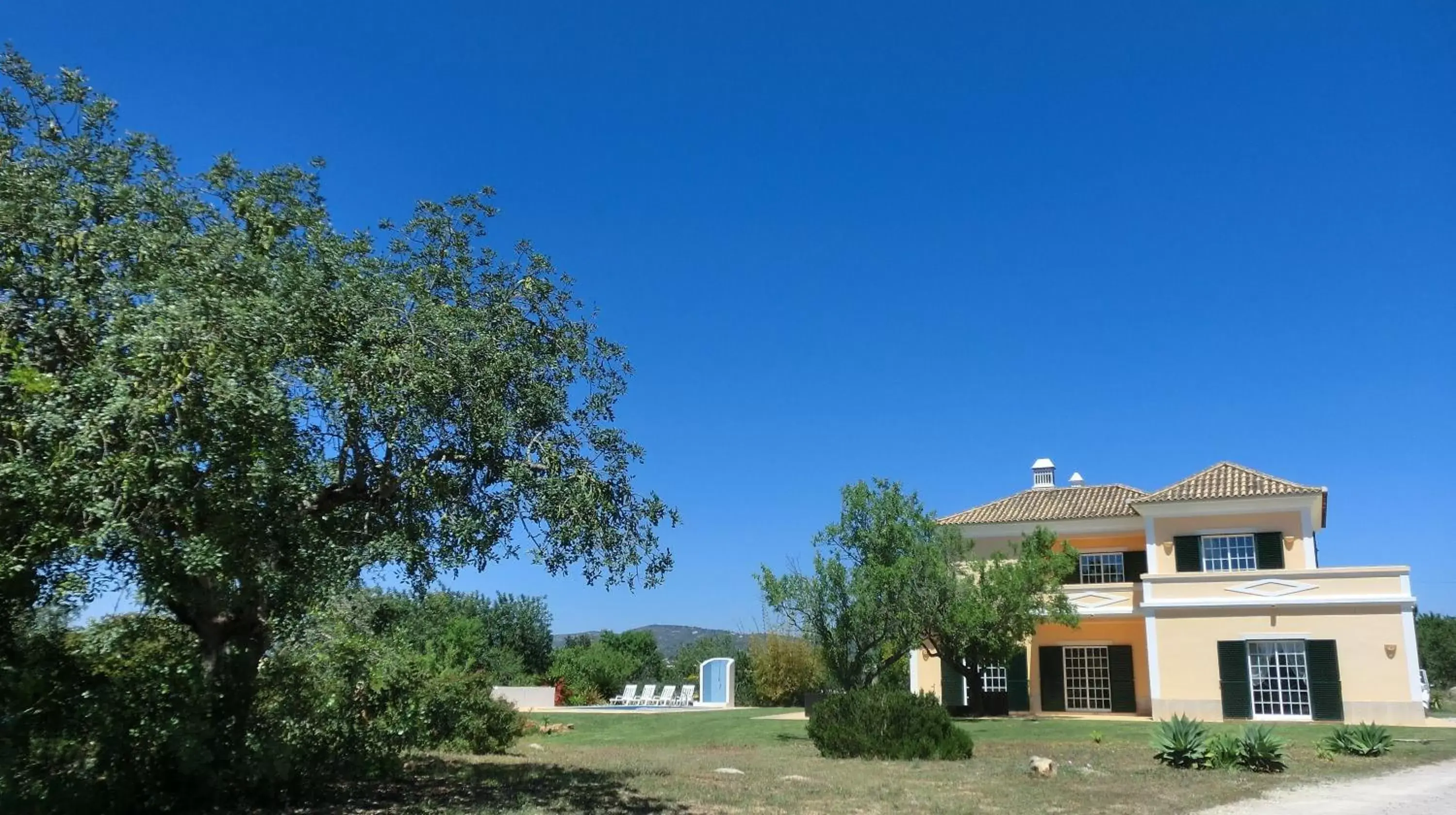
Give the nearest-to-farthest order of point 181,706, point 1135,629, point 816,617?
point 181,706 → point 816,617 → point 1135,629

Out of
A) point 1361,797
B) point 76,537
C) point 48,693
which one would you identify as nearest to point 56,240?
point 76,537

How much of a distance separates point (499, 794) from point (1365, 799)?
10.9m

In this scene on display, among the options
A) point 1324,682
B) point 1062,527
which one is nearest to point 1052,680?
point 1062,527

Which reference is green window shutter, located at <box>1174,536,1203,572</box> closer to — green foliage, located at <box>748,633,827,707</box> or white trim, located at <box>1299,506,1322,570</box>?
white trim, located at <box>1299,506,1322,570</box>

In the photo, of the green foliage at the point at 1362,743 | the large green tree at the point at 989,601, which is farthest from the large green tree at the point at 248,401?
the large green tree at the point at 989,601

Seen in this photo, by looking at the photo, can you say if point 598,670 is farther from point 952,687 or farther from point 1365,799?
point 1365,799

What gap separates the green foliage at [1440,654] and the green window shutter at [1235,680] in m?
46.7

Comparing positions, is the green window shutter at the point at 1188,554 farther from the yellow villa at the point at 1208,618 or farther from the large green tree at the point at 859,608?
the large green tree at the point at 859,608

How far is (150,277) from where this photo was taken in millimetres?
Result: 9469

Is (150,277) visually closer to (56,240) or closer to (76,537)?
(56,240)

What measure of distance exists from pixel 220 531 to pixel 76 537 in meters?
1.06

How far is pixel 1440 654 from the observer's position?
64562 mm

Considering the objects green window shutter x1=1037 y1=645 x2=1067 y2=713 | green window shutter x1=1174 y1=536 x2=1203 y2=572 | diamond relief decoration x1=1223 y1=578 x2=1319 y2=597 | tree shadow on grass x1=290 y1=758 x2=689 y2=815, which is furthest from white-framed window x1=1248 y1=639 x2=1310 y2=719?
tree shadow on grass x1=290 y1=758 x2=689 y2=815

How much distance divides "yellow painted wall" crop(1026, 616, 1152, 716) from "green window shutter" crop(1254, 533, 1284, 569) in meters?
3.87
